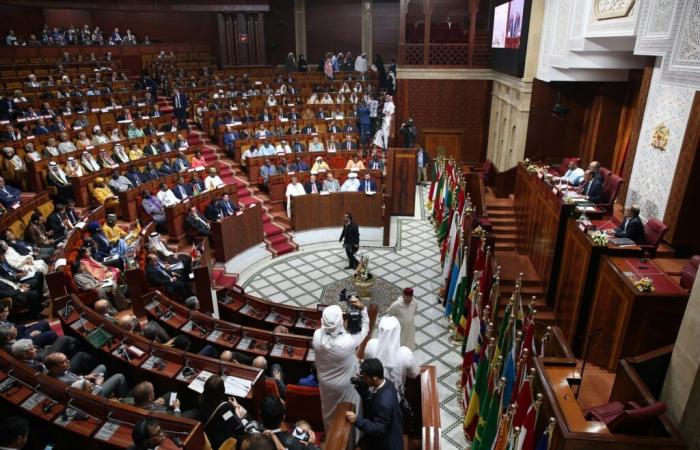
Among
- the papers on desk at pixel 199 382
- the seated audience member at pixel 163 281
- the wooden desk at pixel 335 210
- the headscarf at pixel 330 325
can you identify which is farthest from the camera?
the wooden desk at pixel 335 210

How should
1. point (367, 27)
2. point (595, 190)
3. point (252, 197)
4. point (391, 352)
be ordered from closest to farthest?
point (391, 352) → point (595, 190) → point (252, 197) → point (367, 27)

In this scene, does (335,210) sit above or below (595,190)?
below

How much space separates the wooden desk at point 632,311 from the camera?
15.4 feet

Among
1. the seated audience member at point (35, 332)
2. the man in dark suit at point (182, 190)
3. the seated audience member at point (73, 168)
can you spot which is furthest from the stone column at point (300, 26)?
the seated audience member at point (35, 332)

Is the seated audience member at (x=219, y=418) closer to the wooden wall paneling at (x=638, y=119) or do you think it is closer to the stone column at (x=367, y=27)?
the wooden wall paneling at (x=638, y=119)

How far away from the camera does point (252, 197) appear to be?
10.4 meters

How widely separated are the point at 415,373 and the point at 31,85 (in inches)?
493

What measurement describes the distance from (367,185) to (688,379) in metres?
7.65

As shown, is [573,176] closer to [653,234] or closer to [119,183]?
[653,234]

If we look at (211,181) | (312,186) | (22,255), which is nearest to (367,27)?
(312,186)

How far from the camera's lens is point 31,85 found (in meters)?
11.7

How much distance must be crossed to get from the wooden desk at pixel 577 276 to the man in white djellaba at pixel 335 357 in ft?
11.6

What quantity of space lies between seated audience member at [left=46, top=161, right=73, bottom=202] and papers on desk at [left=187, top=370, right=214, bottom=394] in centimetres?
566

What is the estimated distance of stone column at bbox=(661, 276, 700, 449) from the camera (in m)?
2.84
